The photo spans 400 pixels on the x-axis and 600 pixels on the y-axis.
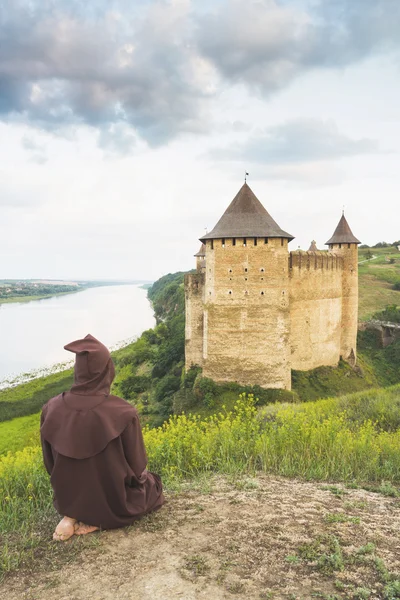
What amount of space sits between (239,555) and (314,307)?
55.1 ft

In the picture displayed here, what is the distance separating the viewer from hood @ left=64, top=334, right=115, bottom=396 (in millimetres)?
3234

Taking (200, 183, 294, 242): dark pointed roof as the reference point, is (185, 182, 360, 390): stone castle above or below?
below

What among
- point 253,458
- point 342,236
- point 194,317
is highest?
point 342,236

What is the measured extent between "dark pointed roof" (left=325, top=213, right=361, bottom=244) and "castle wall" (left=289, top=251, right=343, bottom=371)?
941 mm

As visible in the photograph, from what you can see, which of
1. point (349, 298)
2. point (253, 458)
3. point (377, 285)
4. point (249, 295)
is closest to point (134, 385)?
point (249, 295)

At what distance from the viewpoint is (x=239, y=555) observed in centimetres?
299

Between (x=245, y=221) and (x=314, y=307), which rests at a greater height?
(x=245, y=221)

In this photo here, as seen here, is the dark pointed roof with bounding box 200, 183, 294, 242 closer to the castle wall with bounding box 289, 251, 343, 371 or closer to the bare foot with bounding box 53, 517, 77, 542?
the castle wall with bounding box 289, 251, 343, 371

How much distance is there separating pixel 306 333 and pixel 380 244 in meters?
64.8

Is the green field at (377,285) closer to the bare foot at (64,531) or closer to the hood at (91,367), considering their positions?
the hood at (91,367)

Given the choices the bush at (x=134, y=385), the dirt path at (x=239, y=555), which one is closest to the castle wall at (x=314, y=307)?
the bush at (x=134, y=385)

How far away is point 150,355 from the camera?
3038 centimetres

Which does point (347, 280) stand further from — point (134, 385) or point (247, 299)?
point (134, 385)

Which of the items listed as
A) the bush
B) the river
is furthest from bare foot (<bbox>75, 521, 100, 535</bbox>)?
the river
